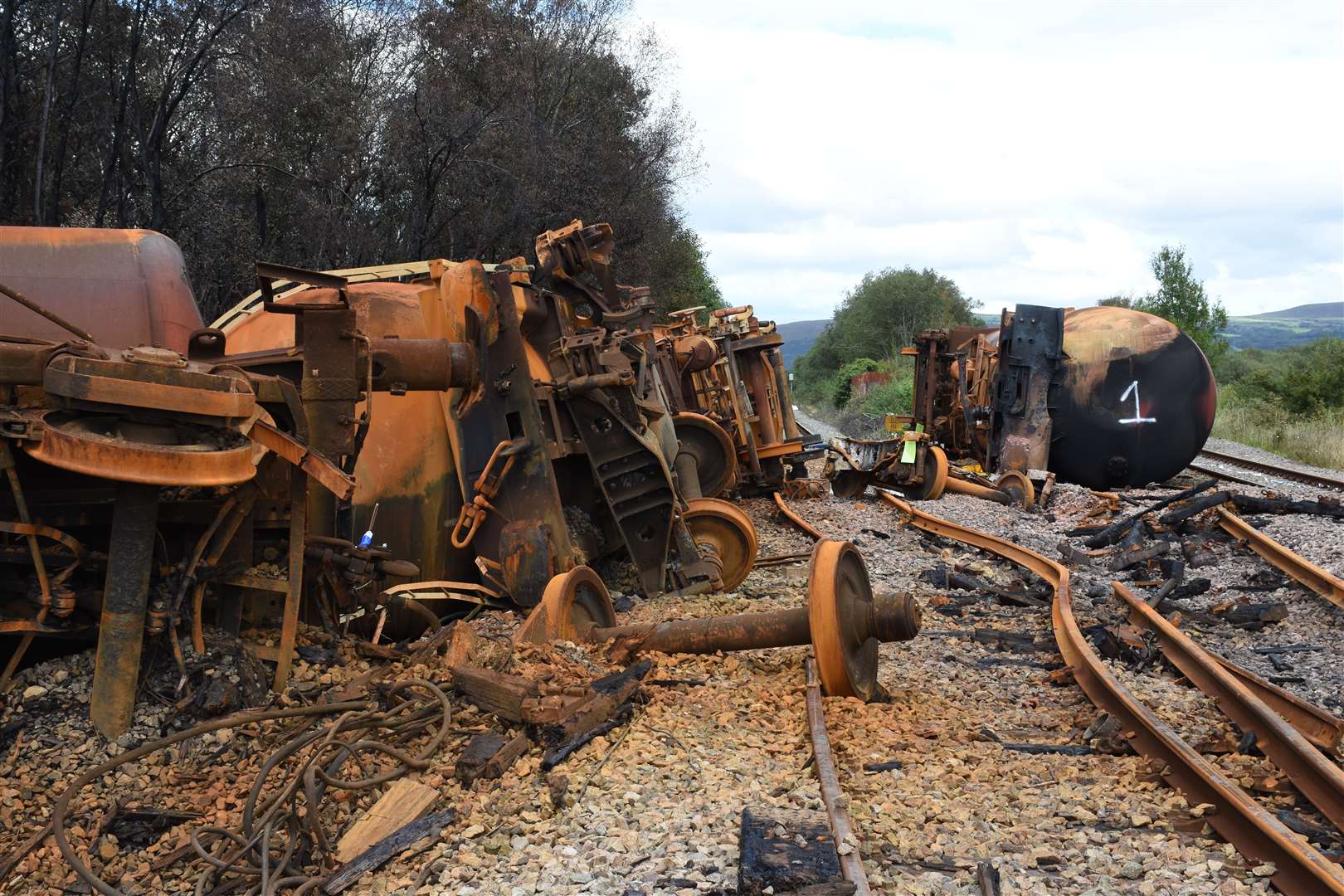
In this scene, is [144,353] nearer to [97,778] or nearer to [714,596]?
[97,778]

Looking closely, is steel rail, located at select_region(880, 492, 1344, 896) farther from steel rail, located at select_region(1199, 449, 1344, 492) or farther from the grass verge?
the grass verge

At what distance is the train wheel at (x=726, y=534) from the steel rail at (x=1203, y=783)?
2238 millimetres

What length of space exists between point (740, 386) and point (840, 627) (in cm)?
959

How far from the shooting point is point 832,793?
394 cm

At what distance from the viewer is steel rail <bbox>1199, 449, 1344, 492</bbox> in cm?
1483

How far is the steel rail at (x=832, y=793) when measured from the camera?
334 cm

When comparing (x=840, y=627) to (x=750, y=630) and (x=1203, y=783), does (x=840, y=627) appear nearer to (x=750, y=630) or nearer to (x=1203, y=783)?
(x=750, y=630)

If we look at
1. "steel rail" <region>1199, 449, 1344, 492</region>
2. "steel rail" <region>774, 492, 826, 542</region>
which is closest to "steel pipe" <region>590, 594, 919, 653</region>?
"steel rail" <region>774, 492, 826, 542</region>

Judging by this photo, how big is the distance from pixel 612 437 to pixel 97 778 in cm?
391

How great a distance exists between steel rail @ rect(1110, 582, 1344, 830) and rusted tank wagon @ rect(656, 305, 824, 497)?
6.59 metres

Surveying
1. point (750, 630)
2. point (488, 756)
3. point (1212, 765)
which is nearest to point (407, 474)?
point (750, 630)

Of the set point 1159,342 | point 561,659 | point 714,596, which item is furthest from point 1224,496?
point 561,659

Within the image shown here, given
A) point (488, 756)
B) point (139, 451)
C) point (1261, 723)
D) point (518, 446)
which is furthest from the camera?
point (518, 446)

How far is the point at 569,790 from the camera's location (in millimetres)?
4039
